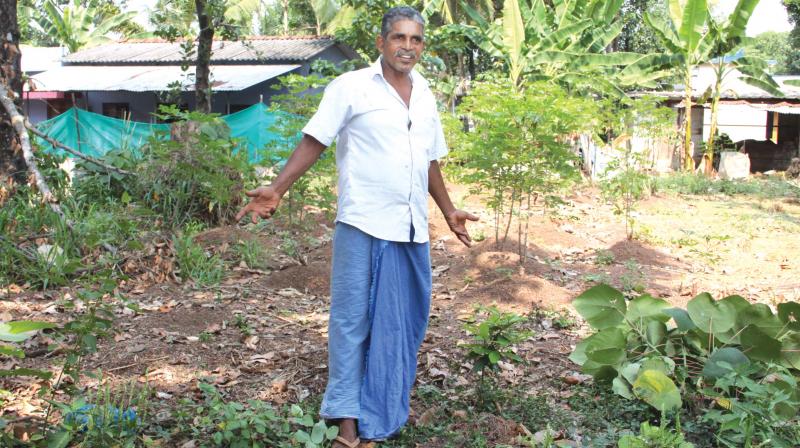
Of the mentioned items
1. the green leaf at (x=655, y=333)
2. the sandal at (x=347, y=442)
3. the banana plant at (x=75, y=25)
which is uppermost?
the banana plant at (x=75, y=25)

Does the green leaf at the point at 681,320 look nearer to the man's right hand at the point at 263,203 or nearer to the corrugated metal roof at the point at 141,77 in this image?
the man's right hand at the point at 263,203

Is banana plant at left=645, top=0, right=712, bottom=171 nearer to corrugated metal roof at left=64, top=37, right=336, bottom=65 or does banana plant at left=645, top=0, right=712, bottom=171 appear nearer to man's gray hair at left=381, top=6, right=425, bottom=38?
corrugated metal roof at left=64, top=37, right=336, bottom=65

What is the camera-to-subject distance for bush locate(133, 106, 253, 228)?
22.4 ft

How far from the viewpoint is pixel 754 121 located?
21719 mm

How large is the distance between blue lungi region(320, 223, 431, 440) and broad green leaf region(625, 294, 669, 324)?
1.24 meters

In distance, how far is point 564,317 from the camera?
18.1 ft

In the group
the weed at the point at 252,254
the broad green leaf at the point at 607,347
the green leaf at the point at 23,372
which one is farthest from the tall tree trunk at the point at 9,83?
the broad green leaf at the point at 607,347

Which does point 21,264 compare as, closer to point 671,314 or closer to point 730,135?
point 671,314

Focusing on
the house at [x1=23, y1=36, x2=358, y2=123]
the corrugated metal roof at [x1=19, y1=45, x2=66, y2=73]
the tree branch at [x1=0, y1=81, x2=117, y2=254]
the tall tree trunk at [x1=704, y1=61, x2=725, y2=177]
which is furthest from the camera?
the corrugated metal roof at [x1=19, y1=45, x2=66, y2=73]

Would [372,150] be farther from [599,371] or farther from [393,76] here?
[599,371]

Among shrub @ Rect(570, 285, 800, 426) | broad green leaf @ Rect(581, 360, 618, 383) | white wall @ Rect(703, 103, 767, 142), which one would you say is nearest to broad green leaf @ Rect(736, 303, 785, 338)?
shrub @ Rect(570, 285, 800, 426)

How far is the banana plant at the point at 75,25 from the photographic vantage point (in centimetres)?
2595

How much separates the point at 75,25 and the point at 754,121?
2227 centimetres

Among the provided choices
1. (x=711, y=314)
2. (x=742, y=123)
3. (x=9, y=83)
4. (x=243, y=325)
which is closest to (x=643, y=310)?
(x=711, y=314)
